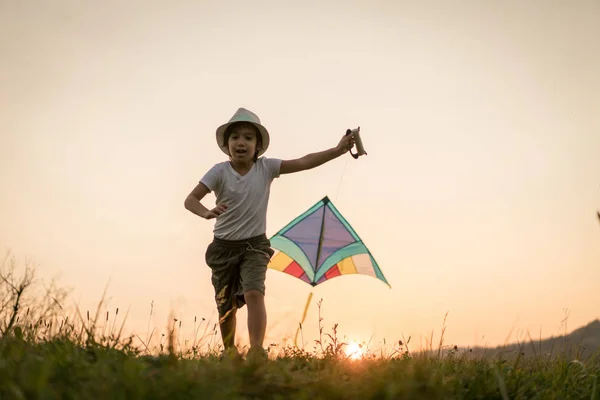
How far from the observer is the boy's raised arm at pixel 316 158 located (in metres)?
5.09

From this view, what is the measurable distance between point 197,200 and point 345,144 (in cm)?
139

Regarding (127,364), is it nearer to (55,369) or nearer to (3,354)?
(55,369)

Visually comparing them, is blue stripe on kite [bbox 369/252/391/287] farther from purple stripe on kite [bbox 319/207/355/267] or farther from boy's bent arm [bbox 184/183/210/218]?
boy's bent arm [bbox 184/183/210/218]

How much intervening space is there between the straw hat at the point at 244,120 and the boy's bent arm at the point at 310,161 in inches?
12.9

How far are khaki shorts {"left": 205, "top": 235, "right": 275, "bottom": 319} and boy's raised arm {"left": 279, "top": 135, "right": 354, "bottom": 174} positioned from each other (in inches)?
27.5

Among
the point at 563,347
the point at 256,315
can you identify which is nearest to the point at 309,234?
the point at 256,315

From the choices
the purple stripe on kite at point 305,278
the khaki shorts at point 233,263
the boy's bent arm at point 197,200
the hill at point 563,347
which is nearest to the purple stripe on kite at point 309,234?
the purple stripe on kite at point 305,278

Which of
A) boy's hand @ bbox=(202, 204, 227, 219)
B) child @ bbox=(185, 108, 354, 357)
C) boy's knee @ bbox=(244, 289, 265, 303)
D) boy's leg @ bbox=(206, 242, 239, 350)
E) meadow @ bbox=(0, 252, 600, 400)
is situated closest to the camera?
meadow @ bbox=(0, 252, 600, 400)

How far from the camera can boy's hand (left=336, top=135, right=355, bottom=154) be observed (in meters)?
5.09

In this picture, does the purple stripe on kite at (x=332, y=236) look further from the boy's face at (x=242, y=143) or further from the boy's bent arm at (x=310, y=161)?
the boy's face at (x=242, y=143)

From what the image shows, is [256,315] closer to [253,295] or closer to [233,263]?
[253,295]

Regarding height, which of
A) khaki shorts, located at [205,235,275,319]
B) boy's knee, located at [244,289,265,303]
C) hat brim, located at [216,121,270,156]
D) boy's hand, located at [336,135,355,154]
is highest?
hat brim, located at [216,121,270,156]

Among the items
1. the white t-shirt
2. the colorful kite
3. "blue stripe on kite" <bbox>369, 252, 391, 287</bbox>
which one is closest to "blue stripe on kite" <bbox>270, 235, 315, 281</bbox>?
the colorful kite

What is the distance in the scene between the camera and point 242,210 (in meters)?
4.91
